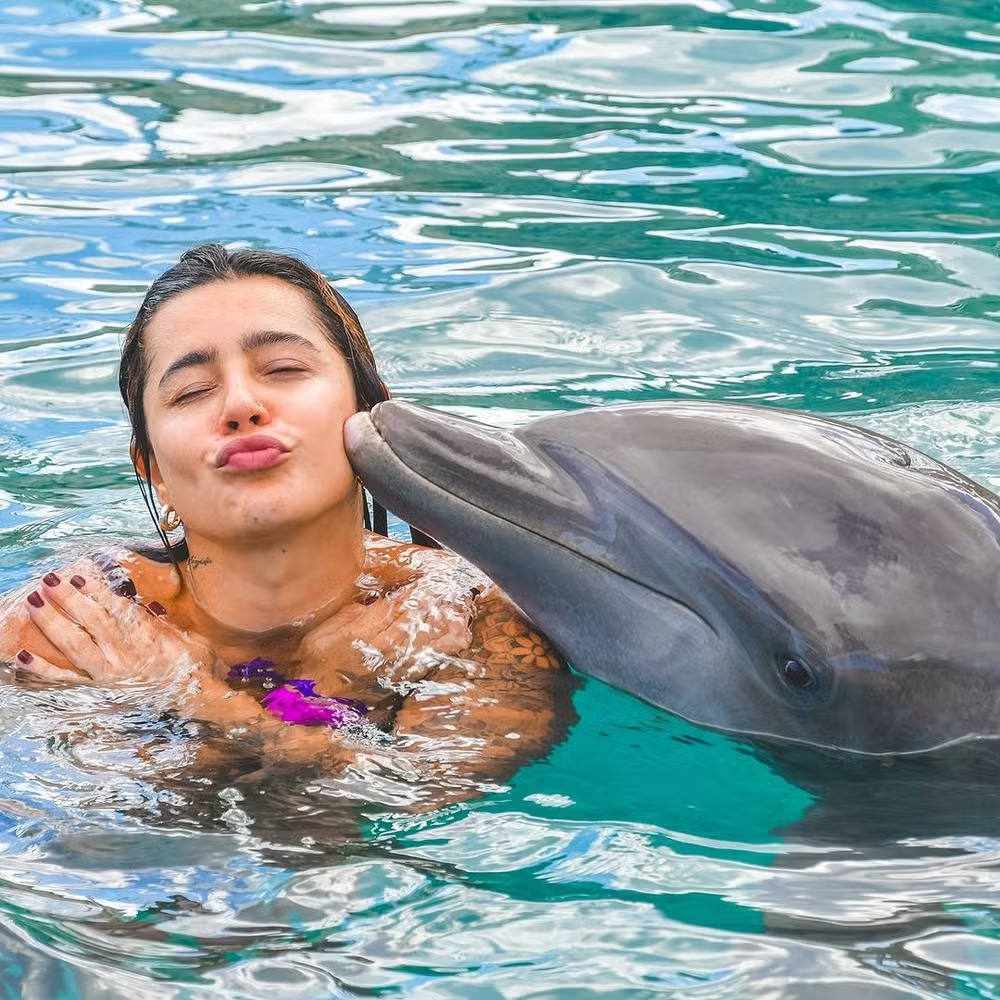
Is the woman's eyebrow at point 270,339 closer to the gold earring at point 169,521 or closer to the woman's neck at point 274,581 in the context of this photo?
the woman's neck at point 274,581

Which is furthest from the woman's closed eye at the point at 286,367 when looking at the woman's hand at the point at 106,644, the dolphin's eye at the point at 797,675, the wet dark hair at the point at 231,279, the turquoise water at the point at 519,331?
the dolphin's eye at the point at 797,675

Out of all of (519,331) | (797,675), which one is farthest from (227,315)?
(519,331)

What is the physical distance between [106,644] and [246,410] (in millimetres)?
847

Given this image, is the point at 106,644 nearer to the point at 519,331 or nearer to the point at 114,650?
the point at 114,650

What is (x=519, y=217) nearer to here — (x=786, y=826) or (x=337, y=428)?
(x=337, y=428)

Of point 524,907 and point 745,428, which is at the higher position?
point 745,428

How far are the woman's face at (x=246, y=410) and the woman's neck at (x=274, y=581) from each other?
0.10 meters

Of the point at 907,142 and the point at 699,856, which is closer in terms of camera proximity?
the point at 699,856

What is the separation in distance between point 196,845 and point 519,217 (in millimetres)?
6576

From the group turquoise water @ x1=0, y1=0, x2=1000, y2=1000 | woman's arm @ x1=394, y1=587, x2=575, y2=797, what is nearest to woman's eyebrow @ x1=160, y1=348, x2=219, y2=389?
turquoise water @ x1=0, y1=0, x2=1000, y2=1000

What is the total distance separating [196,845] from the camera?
444cm

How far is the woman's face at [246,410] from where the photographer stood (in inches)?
202

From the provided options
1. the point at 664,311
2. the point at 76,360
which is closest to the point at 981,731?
the point at 664,311

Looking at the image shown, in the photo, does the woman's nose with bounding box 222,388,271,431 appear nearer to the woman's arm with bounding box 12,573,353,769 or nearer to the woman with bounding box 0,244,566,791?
the woman with bounding box 0,244,566,791
